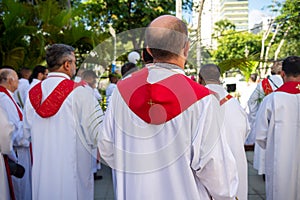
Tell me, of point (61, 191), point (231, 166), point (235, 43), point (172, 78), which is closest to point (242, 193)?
point (61, 191)

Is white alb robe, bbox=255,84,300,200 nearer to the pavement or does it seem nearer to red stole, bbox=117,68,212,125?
the pavement

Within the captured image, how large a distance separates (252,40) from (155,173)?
3989cm

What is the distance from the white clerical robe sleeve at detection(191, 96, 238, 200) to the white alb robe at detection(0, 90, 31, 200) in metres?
2.43

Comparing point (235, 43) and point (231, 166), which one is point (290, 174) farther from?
point (235, 43)

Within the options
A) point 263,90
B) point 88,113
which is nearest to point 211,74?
point 88,113

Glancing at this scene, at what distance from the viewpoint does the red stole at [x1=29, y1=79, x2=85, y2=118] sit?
369cm

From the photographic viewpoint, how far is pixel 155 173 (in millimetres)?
2336

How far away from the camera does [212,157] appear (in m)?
2.16

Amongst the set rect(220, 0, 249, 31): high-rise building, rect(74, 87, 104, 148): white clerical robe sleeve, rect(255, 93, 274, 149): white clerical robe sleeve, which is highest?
rect(74, 87, 104, 148): white clerical robe sleeve

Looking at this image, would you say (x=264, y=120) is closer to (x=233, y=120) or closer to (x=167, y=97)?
(x=233, y=120)

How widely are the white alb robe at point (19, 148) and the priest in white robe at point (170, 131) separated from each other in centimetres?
203

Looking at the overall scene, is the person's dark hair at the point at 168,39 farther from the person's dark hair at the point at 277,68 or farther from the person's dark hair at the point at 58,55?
the person's dark hair at the point at 277,68

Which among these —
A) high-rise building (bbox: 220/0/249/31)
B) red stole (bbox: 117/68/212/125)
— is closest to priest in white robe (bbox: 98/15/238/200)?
red stole (bbox: 117/68/212/125)

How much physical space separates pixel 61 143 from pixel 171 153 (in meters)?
1.85
